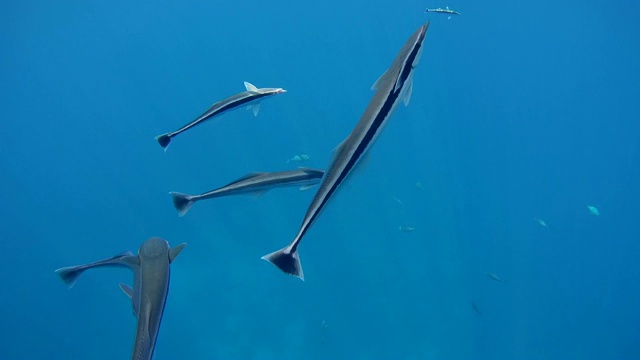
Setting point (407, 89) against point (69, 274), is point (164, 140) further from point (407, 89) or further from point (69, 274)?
point (407, 89)

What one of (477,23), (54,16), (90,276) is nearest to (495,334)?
(90,276)

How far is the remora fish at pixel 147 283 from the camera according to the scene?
4.52ft

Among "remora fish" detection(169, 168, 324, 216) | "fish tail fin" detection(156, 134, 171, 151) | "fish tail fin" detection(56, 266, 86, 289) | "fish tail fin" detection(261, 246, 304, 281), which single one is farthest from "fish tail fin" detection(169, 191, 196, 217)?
"fish tail fin" detection(261, 246, 304, 281)

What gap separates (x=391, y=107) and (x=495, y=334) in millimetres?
12867

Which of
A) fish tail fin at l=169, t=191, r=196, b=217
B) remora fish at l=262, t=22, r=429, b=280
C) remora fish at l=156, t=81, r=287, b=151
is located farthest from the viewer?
remora fish at l=156, t=81, r=287, b=151

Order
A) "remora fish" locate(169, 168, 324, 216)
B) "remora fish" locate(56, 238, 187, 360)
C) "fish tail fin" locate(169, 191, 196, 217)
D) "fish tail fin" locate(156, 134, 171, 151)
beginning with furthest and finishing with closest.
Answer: "fish tail fin" locate(156, 134, 171, 151), "fish tail fin" locate(169, 191, 196, 217), "remora fish" locate(169, 168, 324, 216), "remora fish" locate(56, 238, 187, 360)

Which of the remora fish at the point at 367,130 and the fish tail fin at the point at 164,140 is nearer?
the remora fish at the point at 367,130

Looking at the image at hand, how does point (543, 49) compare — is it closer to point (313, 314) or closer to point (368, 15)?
point (368, 15)

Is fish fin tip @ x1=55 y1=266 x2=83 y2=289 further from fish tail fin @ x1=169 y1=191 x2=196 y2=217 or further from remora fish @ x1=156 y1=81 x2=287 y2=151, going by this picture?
remora fish @ x1=156 y1=81 x2=287 y2=151

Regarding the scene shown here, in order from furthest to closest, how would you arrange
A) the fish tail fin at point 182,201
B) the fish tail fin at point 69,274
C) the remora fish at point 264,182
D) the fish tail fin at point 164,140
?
the fish tail fin at point 164,140 < the fish tail fin at point 182,201 < the remora fish at point 264,182 < the fish tail fin at point 69,274

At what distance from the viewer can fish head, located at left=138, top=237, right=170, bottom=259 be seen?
6.04ft

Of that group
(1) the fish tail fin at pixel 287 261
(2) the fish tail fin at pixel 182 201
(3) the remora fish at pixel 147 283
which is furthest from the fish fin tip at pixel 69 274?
(1) the fish tail fin at pixel 287 261

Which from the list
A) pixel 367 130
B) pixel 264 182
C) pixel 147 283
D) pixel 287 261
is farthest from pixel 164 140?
A: pixel 367 130

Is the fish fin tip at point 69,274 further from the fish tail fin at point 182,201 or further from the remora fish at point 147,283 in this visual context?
the fish tail fin at point 182,201
